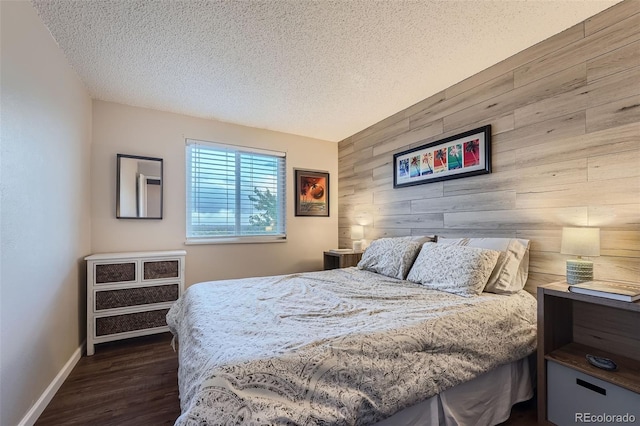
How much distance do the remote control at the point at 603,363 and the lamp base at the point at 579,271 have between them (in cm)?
41

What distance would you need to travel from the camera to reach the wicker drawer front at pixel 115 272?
2.55 meters

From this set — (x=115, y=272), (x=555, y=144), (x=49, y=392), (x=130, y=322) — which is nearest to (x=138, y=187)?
(x=115, y=272)

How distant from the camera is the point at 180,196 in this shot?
10.8ft

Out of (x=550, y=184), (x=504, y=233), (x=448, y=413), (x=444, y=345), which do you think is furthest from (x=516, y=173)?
(x=448, y=413)

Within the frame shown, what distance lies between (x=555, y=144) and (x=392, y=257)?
4.82 feet

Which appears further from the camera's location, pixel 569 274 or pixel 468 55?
pixel 468 55

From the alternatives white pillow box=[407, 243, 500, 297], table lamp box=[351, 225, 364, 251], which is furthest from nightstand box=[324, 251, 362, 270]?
white pillow box=[407, 243, 500, 297]

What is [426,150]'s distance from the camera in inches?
113

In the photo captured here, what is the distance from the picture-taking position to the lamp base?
1670 mm

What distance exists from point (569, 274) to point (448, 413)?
44.7 inches

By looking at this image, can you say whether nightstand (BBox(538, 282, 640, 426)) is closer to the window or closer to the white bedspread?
the white bedspread

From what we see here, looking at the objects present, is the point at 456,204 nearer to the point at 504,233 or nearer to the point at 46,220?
the point at 504,233

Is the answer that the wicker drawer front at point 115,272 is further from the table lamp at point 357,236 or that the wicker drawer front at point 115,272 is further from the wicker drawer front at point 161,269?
the table lamp at point 357,236

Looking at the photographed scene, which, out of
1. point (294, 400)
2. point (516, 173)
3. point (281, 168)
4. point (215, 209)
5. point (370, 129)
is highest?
point (370, 129)
